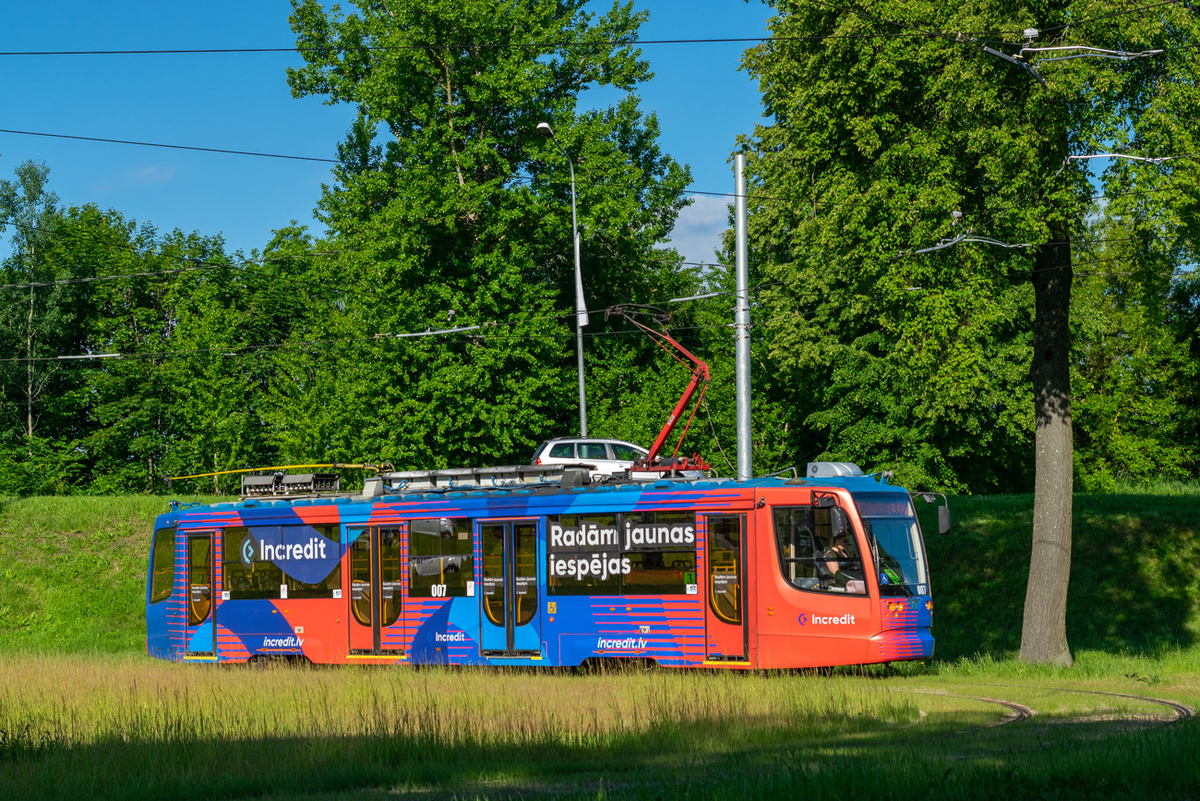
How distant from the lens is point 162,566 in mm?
22578

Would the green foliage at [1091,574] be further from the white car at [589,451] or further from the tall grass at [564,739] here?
the tall grass at [564,739]

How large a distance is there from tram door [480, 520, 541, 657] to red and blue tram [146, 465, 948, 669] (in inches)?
1.0

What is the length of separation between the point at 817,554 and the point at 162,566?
13.1 m

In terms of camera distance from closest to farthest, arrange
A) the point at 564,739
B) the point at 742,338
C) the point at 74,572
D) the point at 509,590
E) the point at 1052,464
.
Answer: the point at 564,739 → the point at 1052,464 → the point at 509,590 → the point at 742,338 → the point at 74,572

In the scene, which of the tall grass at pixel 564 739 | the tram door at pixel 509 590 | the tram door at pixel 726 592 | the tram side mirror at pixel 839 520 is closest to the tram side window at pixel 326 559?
the tram door at pixel 509 590

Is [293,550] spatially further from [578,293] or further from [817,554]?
[578,293]

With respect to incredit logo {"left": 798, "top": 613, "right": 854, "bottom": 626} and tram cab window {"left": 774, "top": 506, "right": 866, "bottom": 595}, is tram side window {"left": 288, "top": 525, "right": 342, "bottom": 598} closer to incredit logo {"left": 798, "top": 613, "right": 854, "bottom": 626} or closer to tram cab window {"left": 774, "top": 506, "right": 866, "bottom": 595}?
tram cab window {"left": 774, "top": 506, "right": 866, "bottom": 595}

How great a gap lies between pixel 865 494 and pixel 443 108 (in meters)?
21.2

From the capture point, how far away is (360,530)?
20.0 metres

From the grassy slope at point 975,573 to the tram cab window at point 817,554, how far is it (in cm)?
662

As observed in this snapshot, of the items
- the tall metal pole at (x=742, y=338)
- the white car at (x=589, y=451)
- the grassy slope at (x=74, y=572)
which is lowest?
the grassy slope at (x=74, y=572)

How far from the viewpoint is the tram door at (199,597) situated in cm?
2159

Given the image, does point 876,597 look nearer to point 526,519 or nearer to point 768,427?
point 526,519

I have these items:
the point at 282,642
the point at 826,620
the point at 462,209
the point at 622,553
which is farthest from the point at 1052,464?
the point at 462,209
